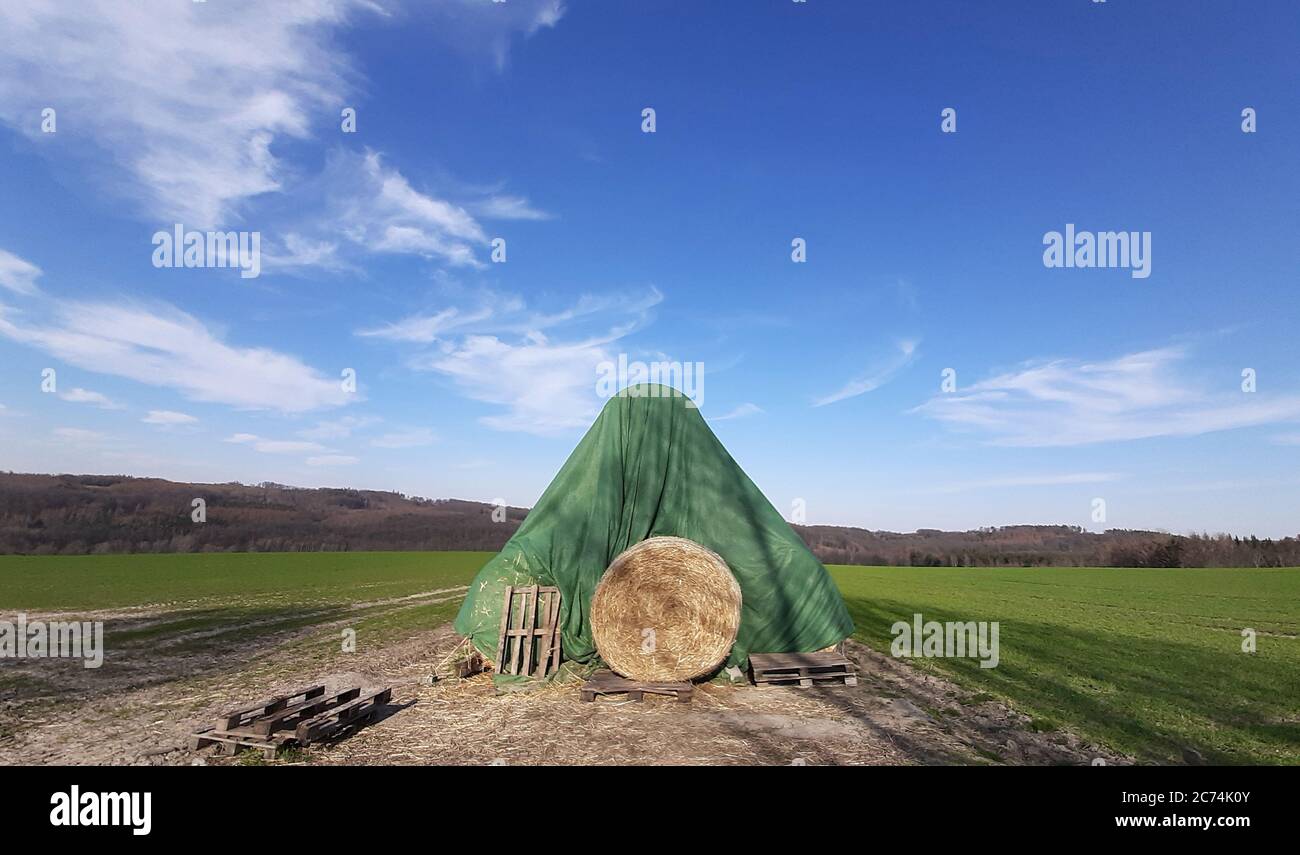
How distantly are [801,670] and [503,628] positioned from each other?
5.46 meters

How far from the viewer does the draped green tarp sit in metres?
12.0

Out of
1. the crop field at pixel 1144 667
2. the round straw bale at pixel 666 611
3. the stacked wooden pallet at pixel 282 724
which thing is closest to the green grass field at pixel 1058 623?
the crop field at pixel 1144 667

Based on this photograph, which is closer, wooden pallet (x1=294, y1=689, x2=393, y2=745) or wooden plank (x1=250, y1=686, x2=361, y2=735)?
wooden plank (x1=250, y1=686, x2=361, y2=735)

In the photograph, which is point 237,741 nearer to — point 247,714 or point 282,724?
point 247,714

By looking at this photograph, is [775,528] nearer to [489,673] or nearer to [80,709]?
[489,673]

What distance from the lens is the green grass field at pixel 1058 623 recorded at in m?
9.67

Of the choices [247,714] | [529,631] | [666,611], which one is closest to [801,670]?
[666,611]

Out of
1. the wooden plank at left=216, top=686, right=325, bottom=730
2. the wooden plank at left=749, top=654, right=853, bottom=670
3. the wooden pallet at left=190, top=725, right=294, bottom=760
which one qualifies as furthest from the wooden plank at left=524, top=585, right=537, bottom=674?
the wooden pallet at left=190, top=725, right=294, bottom=760

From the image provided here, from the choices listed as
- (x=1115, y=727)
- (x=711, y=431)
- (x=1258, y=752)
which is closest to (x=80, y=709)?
(x=711, y=431)

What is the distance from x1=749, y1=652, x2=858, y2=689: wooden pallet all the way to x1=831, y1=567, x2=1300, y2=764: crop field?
2560mm

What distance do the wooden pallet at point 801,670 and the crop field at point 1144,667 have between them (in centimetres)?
256

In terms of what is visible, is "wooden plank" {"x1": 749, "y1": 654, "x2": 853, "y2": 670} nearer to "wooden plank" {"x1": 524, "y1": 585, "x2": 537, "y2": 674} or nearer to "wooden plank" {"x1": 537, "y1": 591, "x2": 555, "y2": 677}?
"wooden plank" {"x1": 537, "y1": 591, "x2": 555, "y2": 677}

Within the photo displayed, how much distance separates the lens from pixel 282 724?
776cm

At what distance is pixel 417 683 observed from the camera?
1147cm
